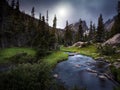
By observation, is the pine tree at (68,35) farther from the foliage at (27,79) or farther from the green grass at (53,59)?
the foliage at (27,79)

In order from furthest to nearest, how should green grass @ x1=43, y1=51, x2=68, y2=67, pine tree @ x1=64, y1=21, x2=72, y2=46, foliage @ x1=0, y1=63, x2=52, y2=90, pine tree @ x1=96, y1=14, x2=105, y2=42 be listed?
pine tree @ x1=64, y1=21, x2=72, y2=46, pine tree @ x1=96, y1=14, x2=105, y2=42, green grass @ x1=43, y1=51, x2=68, y2=67, foliage @ x1=0, y1=63, x2=52, y2=90

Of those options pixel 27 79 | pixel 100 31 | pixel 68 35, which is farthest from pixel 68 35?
pixel 27 79

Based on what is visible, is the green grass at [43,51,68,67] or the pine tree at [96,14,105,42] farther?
the pine tree at [96,14,105,42]

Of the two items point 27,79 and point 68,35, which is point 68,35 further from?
point 27,79

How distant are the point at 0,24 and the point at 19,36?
11.5m

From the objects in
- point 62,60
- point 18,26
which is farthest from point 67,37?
point 62,60

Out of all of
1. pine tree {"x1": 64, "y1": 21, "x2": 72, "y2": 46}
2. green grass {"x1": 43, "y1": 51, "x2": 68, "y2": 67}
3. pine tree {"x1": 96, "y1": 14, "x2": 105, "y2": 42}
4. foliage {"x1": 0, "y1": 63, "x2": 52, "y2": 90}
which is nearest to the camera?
foliage {"x1": 0, "y1": 63, "x2": 52, "y2": 90}

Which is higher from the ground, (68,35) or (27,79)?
(68,35)

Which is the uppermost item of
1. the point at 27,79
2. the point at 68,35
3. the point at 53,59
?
the point at 68,35

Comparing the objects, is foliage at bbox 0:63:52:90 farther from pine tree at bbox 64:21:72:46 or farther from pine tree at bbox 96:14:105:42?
pine tree at bbox 64:21:72:46

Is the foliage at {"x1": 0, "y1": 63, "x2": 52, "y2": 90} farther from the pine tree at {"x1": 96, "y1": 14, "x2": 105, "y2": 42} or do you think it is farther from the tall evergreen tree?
the tall evergreen tree

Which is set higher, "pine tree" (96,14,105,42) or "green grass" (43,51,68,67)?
"pine tree" (96,14,105,42)

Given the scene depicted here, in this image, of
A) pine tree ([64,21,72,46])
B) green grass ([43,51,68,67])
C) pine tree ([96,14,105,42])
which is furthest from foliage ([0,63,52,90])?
pine tree ([64,21,72,46])

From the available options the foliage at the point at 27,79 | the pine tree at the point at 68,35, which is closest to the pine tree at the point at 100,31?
the pine tree at the point at 68,35
